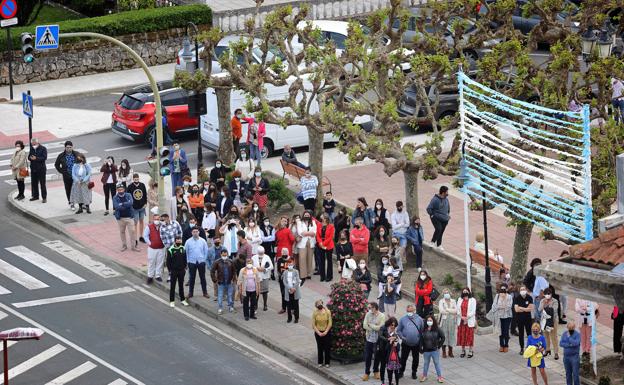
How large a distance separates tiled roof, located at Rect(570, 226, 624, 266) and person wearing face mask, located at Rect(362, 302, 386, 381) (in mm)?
12846

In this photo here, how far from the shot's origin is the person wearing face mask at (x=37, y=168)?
34938 mm

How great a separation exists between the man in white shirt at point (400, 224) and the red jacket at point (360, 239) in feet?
2.91

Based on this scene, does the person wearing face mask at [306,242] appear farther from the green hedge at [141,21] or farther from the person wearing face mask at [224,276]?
the green hedge at [141,21]

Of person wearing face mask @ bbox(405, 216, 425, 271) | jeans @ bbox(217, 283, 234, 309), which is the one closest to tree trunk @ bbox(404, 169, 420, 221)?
person wearing face mask @ bbox(405, 216, 425, 271)

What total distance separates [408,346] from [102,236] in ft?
36.4

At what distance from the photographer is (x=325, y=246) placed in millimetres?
29906

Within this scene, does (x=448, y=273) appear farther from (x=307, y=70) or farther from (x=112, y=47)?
(x=112, y=47)

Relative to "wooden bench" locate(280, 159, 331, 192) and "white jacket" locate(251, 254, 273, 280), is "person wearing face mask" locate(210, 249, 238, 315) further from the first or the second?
"wooden bench" locate(280, 159, 331, 192)

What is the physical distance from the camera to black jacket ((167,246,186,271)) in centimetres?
2834

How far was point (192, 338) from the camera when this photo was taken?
1069 inches

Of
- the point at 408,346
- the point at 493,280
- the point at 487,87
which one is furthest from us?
the point at 493,280

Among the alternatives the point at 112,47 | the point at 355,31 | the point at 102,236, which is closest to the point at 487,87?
the point at 355,31

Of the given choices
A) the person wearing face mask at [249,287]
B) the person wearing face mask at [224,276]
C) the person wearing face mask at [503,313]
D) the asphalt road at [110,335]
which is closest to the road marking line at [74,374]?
the asphalt road at [110,335]

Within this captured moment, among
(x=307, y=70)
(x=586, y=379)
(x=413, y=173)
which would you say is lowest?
(x=586, y=379)
